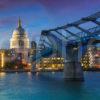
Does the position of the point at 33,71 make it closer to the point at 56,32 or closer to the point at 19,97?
the point at 56,32

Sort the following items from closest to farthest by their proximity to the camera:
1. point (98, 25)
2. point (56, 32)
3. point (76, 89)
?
point (76, 89) → point (98, 25) → point (56, 32)

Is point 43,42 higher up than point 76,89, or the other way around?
point 43,42

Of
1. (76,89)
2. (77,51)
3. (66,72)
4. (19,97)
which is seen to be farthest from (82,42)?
(19,97)

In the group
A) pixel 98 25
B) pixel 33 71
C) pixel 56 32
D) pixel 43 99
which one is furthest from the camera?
pixel 33 71

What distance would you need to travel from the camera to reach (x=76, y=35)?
297 ft

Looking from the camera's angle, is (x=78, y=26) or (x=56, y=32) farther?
(x=56, y=32)

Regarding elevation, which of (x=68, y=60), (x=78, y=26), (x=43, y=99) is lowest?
(x=43, y=99)

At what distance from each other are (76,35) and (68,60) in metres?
5.36

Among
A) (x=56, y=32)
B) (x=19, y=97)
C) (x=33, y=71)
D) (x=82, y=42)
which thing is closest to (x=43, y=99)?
(x=19, y=97)

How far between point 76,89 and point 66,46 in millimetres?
17583

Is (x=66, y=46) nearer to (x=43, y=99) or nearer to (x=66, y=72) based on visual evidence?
(x=66, y=72)

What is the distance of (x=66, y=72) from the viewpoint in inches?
3573

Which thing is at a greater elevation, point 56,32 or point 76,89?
point 56,32

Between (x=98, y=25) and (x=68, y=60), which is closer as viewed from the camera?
(x=98, y=25)
